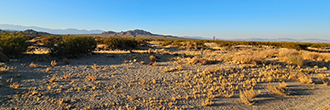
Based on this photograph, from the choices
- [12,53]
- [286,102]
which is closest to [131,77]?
[286,102]

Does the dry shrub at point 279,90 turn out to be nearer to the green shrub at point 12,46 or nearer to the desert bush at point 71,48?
the desert bush at point 71,48

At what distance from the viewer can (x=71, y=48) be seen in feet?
43.7

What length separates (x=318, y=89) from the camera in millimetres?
6773

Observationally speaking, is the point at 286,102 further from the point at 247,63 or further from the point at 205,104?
the point at 247,63

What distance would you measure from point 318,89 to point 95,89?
32.2 feet

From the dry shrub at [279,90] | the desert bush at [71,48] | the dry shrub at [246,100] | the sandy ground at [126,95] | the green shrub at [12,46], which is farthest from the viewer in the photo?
the desert bush at [71,48]

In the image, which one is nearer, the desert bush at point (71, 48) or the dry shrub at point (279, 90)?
Result: the dry shrub at point (279, 90)

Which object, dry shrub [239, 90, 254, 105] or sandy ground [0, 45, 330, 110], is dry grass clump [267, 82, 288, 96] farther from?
dry shrub [239, 90, 254, 105]

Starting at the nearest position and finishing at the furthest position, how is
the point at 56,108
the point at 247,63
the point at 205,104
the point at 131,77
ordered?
1. the point at 56,108
2. the point at 205,104
3. the point at 131,77
4. the point at 247,63

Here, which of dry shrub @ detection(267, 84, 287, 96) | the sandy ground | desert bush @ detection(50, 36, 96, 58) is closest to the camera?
the sandy ground

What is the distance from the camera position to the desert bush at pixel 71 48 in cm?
1250

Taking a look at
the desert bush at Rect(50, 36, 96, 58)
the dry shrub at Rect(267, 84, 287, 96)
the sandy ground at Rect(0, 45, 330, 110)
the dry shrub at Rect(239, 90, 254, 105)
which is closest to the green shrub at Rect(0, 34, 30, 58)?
the desert bush at Rect(50, 36, 96, 58)

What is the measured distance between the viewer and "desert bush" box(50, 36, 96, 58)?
12505 millimetres

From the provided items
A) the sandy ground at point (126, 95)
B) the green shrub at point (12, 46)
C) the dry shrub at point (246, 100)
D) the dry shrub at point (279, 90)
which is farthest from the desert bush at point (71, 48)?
the dry shrub at point (279, 90)
